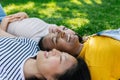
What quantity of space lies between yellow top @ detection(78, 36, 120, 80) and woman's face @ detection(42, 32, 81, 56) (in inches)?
4.4

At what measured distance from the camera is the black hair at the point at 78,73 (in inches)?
138

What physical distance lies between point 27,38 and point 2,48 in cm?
49

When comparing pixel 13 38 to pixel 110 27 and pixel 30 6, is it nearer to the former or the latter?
pixel 110 27

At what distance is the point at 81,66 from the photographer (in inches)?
142

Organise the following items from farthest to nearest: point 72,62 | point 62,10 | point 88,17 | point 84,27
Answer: point 62,10 < point 88,17 < point 84,27 < point 72,62

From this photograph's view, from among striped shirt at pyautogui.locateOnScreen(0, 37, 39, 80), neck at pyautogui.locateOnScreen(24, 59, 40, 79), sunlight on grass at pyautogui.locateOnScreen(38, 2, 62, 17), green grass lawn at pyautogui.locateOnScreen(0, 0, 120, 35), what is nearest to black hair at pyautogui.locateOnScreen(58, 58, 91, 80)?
neck at pyautogui.locateOnScreen(24, 59, 40, 79)

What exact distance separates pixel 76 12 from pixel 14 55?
3.83 m

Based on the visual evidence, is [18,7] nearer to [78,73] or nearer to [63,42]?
[63,42]

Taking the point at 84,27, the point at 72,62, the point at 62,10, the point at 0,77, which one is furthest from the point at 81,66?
the point at 62,10

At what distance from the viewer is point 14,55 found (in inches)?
152

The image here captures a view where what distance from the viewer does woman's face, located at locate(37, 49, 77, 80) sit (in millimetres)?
3480

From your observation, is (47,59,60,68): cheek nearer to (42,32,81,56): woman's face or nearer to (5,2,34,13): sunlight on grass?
(42,32,81,56): woman's face

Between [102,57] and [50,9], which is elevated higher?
[102,57]

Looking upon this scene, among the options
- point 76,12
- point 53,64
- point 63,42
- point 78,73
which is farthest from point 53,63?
point 76,12
